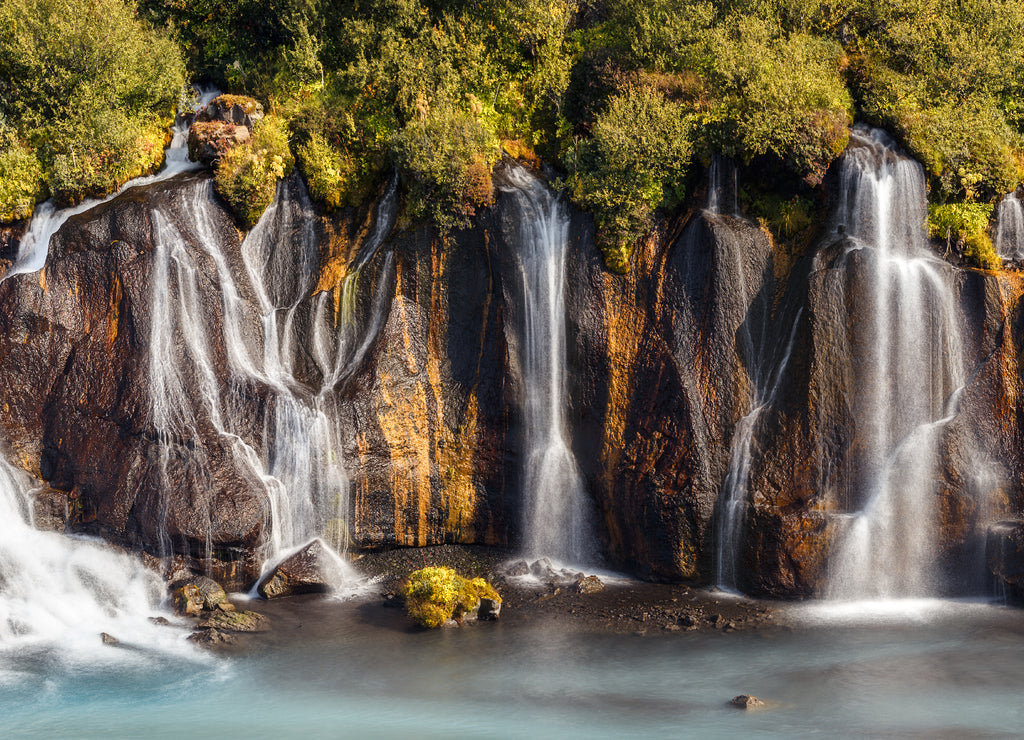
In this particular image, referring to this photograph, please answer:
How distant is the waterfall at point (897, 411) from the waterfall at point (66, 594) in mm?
14552

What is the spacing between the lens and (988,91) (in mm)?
25516

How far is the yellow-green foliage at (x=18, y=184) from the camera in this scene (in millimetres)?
25047

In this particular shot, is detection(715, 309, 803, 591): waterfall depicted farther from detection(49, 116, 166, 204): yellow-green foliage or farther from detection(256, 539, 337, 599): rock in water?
detection(49, 116, 166, 204): yellow-green foliage

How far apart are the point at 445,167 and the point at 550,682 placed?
40.9ft

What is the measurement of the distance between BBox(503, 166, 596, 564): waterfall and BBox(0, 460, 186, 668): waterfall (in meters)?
8.84

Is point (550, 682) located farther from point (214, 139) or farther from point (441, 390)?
point (214, 139)

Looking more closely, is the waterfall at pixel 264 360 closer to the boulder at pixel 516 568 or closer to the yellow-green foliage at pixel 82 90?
the yellow-green foliage at pixel 82 90

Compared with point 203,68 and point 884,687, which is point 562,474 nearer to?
point 884,687

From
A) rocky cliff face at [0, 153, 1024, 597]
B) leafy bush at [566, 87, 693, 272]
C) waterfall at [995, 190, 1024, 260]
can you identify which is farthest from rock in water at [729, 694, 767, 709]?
waterfall at [995, 190, 1024, 260]

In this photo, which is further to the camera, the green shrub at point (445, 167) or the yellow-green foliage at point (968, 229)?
the green shrub at point (445, 167)

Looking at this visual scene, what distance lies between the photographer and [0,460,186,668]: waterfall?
20.3m

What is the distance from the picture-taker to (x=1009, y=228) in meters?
23.1

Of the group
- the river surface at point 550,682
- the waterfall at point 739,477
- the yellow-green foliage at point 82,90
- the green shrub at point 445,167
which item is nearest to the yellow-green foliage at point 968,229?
the waterfall at point 739,477

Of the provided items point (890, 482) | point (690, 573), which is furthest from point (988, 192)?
point (690, 573)
